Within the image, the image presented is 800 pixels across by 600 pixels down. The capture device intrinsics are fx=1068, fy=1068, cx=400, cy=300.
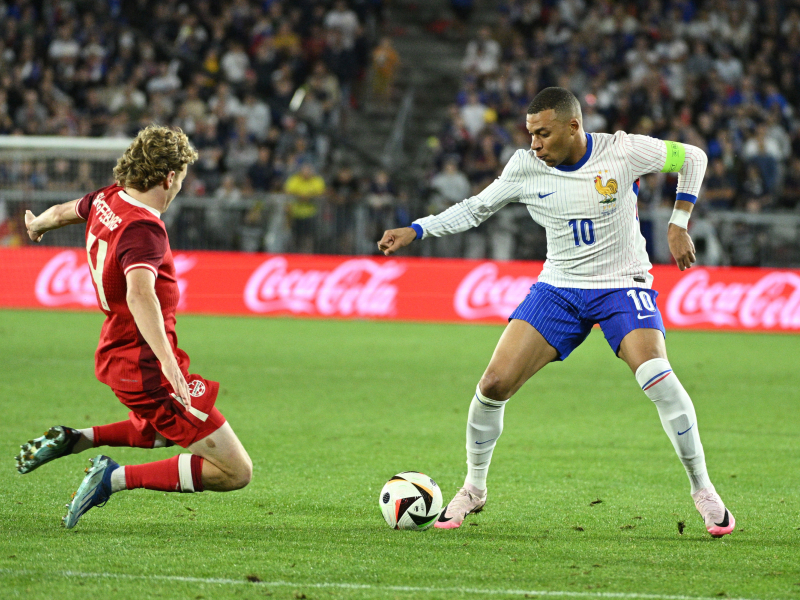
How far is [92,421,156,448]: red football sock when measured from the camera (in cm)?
512

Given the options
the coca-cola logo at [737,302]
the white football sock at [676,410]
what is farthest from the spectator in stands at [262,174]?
the white football sock at [676,410]

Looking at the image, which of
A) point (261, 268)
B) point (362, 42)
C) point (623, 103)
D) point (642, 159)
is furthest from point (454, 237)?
point (642, 159)

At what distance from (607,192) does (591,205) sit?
10 cm

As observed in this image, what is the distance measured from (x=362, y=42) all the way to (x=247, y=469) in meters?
18.8

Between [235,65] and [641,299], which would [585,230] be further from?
[235,65]

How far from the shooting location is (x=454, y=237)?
18.0m

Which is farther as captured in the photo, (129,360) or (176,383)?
(129,360)

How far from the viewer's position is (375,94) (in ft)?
76.0

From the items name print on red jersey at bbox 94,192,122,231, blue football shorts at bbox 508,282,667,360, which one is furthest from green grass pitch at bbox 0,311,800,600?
name print on red jersey at bbox 94,192,122,231

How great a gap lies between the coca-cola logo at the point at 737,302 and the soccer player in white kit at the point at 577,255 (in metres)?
11.1

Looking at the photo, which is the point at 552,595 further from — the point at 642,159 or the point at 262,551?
the point at 642,159

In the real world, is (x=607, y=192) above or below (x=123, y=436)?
above

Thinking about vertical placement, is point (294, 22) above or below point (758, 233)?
above

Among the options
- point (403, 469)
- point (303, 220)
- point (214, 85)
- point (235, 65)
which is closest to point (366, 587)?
point (403, 469)
